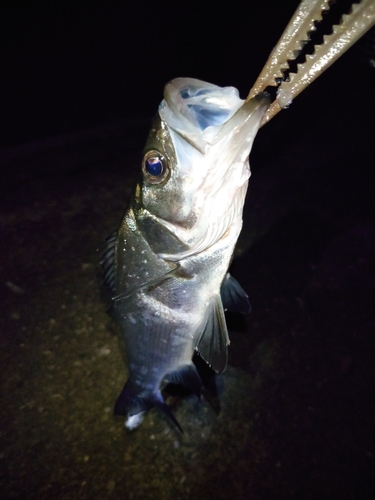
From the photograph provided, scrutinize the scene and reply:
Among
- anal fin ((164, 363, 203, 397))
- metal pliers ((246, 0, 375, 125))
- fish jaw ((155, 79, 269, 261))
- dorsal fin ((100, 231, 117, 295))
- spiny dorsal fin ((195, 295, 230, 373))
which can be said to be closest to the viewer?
metal pliers ((246, 0, 375, 125))

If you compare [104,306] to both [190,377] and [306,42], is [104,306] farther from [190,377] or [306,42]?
[306,42]

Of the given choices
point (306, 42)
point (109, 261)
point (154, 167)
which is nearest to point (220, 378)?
point (109, 261)

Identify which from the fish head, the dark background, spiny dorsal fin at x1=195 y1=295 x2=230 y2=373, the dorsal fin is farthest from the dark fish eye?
the dark background

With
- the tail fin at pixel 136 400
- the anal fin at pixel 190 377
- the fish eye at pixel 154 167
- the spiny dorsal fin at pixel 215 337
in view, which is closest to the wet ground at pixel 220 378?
the tail fin at pixel 136 400

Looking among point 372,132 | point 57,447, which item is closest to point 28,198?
point 57,447

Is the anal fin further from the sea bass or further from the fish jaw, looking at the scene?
the fish jaw

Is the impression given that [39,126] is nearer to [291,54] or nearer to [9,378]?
[9,378]
